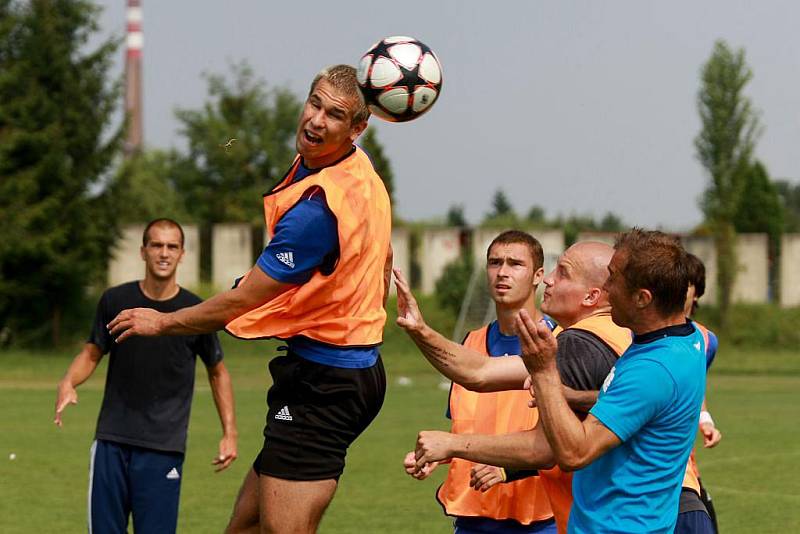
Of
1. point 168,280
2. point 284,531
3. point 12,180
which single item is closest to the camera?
point 284,531

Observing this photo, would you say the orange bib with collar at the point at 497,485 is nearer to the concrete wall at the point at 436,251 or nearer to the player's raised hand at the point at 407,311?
the player's raised hand at the point at 407,311

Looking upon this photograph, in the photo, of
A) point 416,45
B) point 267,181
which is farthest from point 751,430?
point 267,181

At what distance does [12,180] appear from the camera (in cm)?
3512

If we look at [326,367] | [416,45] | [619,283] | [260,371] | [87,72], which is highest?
[87,72]

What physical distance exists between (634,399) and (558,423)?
0.90 ft

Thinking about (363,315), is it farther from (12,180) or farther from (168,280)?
(12,180)

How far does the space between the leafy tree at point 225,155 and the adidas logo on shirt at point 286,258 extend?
56.5 m

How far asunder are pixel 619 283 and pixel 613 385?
0.36 m

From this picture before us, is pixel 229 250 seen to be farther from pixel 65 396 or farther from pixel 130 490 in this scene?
pixel 130 490

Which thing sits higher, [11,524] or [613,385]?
[613,385]

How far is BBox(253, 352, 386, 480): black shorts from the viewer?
17.9ft

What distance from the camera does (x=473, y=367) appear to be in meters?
5.30

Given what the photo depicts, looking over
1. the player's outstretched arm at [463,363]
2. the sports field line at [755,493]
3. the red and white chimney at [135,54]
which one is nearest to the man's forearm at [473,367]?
the player's outstretched arm at [463,363]

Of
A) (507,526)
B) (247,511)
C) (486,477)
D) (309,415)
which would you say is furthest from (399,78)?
(507,526)
